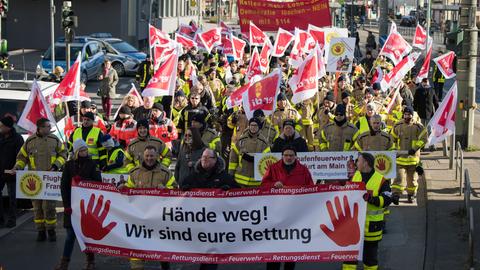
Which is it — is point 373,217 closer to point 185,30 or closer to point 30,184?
point 30,184

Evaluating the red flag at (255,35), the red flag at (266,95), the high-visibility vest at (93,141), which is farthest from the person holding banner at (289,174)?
the red flag at (255,35)

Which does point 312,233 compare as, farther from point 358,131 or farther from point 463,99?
point 463,99

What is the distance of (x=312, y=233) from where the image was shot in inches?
396

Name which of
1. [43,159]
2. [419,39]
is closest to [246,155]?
[43,159]

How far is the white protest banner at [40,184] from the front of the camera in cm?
1268

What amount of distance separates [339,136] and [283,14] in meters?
13.5

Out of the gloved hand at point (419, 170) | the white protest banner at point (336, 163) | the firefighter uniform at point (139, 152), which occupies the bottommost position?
the gloved hand at point (419, 170)

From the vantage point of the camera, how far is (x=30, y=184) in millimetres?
12867

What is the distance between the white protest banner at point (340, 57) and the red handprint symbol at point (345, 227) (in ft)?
39.4

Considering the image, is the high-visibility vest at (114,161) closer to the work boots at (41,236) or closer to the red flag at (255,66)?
the work boots at (41,236)

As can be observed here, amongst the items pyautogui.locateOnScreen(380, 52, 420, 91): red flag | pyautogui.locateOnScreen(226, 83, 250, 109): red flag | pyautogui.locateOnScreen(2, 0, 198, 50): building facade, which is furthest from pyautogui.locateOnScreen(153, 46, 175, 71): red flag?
pyautogui.locateOnScreen(2, 0, 198, 50): building facade

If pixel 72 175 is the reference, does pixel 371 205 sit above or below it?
below

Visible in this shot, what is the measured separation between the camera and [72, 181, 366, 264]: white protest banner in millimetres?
9992

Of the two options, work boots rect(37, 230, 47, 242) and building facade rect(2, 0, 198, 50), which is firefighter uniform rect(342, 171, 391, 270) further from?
building facade rect(2, 0, 198, 50)
